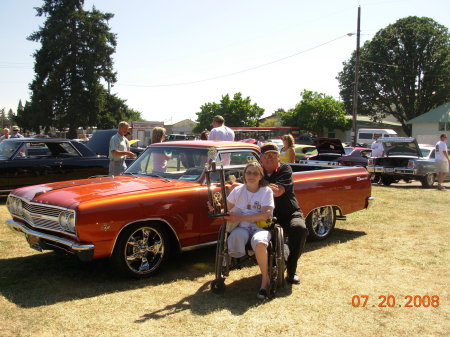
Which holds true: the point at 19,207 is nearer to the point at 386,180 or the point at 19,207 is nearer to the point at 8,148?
the point at 8,148

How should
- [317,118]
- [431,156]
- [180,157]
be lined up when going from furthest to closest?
[317,118]
[431,156]
[180,157]

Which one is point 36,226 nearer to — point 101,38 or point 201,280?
point 201,280

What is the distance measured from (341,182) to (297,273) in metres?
2.20

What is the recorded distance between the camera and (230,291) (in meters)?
4.72

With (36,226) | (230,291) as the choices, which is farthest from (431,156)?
(36,226)

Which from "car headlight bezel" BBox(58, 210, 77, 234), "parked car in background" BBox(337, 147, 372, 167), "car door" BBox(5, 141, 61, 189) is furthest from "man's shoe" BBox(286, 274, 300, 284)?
"parked car in background" BBox(337, 147, 372, 167)

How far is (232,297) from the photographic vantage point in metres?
4.54

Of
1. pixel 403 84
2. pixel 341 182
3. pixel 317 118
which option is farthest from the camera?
pixel 317 118

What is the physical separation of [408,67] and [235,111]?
2611 centimetres

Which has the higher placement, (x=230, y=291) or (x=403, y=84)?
(x=403, y=84)

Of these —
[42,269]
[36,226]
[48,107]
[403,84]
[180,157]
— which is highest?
[403,84]

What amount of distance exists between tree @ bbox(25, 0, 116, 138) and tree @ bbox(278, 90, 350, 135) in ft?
73.7

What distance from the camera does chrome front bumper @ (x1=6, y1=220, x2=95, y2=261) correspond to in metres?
4.46

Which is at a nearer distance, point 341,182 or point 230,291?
point 230,291
